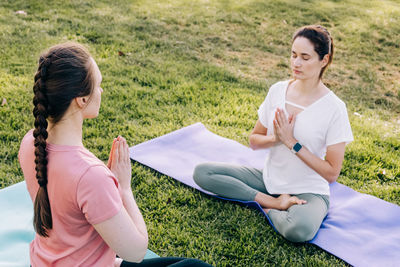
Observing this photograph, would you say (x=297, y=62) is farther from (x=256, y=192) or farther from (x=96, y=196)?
(x=96, y=196)

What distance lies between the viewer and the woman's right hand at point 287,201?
3.06 meters

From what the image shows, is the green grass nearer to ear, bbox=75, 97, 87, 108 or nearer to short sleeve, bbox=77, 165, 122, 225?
short sleeve, bbox=77, 165, 122, 225

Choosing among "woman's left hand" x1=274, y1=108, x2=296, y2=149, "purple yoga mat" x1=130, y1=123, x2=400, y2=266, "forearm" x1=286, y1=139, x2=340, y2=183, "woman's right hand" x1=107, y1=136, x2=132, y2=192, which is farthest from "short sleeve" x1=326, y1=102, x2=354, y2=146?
"woman's right hand" x1=107, y1=136, x2=132, y2=192

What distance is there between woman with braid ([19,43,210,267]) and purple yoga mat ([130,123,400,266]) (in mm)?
1844

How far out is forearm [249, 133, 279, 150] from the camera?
3062 mm

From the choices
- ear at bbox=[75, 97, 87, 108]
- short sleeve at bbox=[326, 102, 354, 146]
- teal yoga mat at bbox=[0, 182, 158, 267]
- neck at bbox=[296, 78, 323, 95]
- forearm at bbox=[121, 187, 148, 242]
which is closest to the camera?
ear at bbox=[75, 97, 87, 108]

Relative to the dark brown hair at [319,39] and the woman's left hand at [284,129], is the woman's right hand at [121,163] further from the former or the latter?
the dark brown hair at [319,39]

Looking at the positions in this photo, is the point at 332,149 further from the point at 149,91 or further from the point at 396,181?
the point at 149,91

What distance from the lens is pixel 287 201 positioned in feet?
10.2

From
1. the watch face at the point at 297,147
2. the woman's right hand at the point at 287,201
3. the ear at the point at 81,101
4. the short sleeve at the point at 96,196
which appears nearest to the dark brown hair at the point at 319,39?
Answer: the watch face at the point at 297,147

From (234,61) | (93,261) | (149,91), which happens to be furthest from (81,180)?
(234,61)

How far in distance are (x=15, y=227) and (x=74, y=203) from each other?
1724 millimetres

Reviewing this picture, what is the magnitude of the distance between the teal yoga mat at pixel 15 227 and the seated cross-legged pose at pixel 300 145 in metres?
0.99

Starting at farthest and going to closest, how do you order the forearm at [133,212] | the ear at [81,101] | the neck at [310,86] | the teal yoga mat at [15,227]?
the neck at [310,86] → the teal yoga mat at [15,227] → the forearm at [133,212] → the ear at [81,101]
